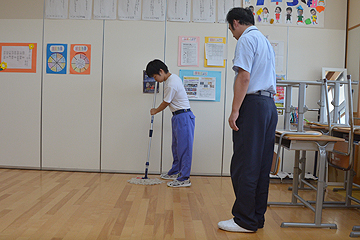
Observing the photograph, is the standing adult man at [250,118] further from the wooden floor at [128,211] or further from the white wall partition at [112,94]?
the white wall partition at [112,94]

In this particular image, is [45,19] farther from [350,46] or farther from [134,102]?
[350,46]

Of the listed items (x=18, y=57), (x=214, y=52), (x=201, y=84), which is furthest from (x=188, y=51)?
(x=18, y=57)

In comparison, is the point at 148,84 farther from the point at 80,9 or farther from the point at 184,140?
the point at 80,9

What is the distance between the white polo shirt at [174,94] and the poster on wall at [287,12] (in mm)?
1419

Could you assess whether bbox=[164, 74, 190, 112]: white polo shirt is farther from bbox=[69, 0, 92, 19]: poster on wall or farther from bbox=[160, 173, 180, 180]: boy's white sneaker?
bbox=[69, 0, 92, 19]: poster on wall

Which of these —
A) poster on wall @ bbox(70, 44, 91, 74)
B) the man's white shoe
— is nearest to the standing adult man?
the man's white shoe

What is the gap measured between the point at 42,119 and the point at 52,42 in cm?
102

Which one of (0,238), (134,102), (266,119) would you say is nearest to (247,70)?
(266,119)

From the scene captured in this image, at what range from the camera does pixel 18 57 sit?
13.1 ft

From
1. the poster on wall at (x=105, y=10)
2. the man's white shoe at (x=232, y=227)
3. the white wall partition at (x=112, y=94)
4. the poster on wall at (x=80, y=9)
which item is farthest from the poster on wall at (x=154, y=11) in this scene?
the man's white shoe at (x=232, y=227)

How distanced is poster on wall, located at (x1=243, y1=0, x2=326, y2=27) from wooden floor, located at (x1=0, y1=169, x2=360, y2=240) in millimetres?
2112

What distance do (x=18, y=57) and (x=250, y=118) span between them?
3.34 metres

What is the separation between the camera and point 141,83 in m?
3.95

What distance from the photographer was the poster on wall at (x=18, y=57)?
398cm
